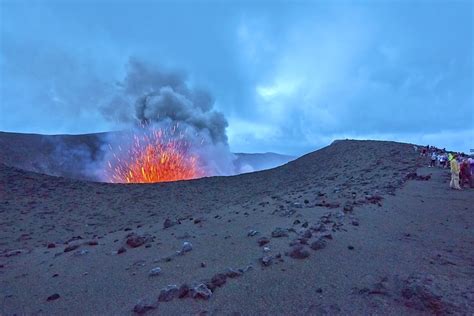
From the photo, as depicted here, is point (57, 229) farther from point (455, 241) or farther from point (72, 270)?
point (455, 241)

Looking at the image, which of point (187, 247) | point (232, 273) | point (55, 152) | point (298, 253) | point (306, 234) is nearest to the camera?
point (232, 273)

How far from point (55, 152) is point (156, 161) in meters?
13.3

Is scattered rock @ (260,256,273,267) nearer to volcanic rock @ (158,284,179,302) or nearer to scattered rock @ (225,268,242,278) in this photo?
scattered rock @ (225,268,242,278)

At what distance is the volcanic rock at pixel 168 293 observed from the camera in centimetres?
454

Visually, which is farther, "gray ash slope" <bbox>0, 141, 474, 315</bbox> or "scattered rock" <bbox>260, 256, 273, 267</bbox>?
"scattered rock" <bbox>260, 256, 273, 267</bbox>

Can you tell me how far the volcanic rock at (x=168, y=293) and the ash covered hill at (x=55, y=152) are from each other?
106 feet

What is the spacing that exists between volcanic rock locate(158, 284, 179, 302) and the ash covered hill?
106ft

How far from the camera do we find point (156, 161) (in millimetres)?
35812

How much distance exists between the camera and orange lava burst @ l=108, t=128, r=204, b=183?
35125 millimetres

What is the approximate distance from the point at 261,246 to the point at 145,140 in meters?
33.3

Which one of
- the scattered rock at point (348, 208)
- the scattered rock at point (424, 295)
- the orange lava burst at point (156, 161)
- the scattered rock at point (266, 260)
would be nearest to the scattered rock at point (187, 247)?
the scattered rock at point (266, 260)

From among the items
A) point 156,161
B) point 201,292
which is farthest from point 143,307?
point 156,161

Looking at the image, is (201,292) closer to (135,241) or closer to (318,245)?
(318,245)

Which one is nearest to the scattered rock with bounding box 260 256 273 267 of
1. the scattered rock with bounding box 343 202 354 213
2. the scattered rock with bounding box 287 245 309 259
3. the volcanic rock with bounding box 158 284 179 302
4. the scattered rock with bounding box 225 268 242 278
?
the scattered rock with bounding box 287 245 309 259
